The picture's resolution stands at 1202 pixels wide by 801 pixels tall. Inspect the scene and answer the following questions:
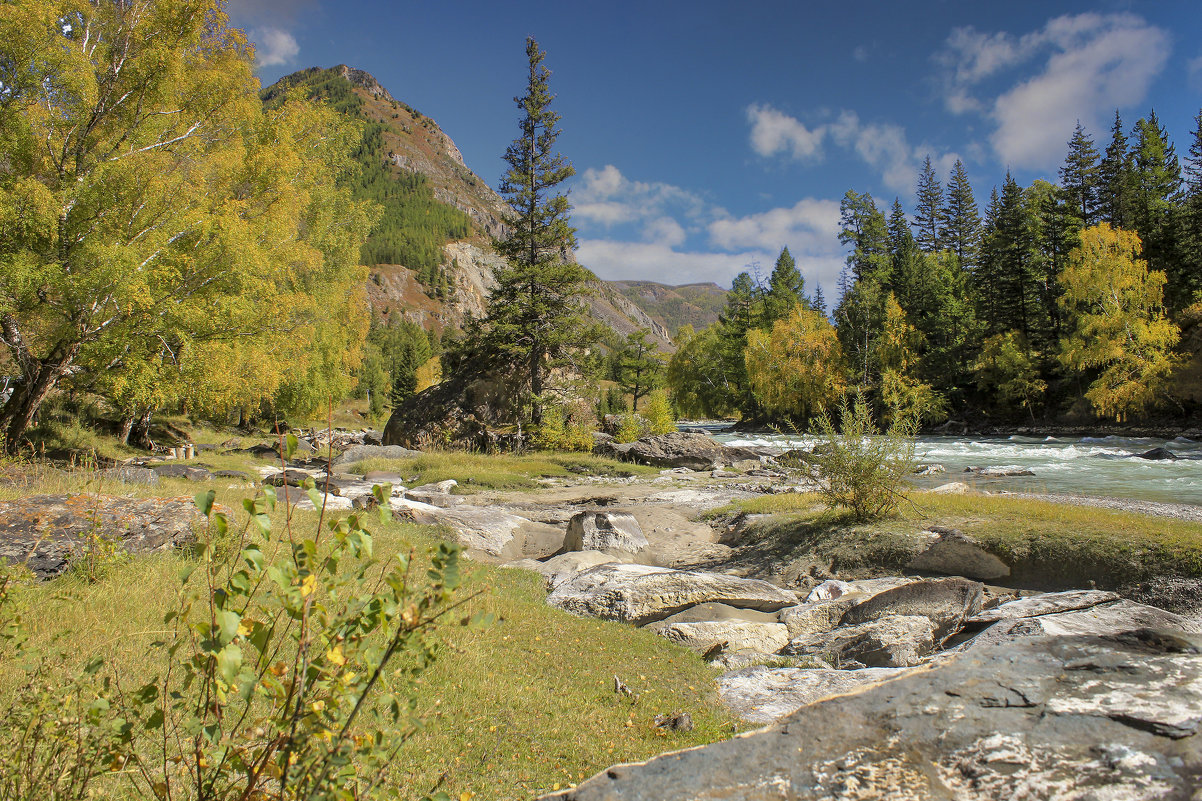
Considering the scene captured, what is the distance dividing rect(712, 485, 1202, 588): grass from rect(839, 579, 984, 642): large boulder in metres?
2.14

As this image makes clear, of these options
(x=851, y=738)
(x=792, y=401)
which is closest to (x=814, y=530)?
(x=851, y=738)

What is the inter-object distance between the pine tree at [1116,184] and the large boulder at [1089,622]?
166 ft

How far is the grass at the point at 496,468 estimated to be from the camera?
65.3 ft

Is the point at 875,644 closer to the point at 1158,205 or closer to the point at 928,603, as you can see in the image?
the point at 928,603

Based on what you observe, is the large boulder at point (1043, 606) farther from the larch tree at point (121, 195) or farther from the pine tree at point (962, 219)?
the pine tree at point (962, 219)

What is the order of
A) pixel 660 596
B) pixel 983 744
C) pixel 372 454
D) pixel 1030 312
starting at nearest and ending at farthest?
pixel 983 744, pixel 660 596, pixel 372 454, pixel 1030 312

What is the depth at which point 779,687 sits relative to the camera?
17.0 feet

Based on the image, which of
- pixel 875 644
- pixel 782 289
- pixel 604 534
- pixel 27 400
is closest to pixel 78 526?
pixel 604 534

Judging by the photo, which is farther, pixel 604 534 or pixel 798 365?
pixel 798 365

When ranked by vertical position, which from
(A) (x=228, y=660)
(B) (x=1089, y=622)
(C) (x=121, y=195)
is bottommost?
(B) (x=1089, y=622)

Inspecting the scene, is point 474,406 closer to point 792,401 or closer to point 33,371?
point 33,371

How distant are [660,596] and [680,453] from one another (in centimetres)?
1991

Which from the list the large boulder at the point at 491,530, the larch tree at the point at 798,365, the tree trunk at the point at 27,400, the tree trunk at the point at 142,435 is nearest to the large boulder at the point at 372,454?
the tree trunk at the point at 142,435

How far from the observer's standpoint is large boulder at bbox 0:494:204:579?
18.6 feet
